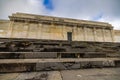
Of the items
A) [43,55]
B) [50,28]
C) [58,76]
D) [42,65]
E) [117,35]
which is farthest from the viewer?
[117,35]

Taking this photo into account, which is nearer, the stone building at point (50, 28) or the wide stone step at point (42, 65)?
the wide stone step at point (42, 65)

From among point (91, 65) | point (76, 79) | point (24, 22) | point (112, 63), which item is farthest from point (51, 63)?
point (24, 22)

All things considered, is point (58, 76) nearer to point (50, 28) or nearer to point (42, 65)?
point (42, 65)

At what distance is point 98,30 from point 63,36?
714 cm

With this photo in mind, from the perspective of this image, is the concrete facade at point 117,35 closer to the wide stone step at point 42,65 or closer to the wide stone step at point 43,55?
the wide stone step at point 43,55

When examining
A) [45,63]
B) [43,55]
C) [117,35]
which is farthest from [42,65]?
[117,35]

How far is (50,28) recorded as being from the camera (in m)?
14.9

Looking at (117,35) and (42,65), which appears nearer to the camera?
(42,65)

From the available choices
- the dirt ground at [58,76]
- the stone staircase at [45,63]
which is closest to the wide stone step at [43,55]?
the stone staircase at [45,63]

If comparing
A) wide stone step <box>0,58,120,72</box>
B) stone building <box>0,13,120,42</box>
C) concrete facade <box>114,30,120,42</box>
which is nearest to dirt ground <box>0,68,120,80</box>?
wide stone step <box>0,58,120,72</box>

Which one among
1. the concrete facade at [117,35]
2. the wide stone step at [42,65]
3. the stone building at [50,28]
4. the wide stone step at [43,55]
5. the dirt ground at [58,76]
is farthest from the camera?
the concrete facade at [117,35]

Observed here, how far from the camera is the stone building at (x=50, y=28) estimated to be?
13.8 meters

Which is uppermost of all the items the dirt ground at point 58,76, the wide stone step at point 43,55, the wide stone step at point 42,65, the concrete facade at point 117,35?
the concrete facade at point 117,35

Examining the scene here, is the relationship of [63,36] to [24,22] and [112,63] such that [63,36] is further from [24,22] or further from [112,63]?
[112,63]
